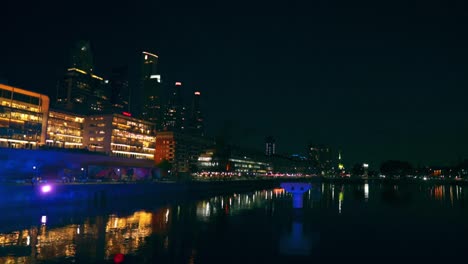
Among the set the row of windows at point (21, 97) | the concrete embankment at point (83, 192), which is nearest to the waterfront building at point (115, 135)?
the row of windows at point (21, 97)

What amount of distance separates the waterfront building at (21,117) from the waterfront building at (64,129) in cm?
1616

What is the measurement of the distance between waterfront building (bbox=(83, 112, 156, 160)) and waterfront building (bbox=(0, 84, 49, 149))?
2889 centimetres

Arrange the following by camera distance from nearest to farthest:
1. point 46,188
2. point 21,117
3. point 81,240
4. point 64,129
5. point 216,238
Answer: point 81,240 → point 216,238 → point 46,188 → point 21,117 → point 64,129

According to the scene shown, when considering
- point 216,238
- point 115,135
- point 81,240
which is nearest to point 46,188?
point 81,240

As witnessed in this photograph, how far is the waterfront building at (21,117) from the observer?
372 ft

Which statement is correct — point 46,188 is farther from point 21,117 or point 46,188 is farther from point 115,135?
point 115,135

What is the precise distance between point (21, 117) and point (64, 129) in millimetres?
32377

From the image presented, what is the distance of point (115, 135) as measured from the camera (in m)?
162

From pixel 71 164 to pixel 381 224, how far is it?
69293mm

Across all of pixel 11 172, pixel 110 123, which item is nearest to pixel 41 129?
pixel 110 123

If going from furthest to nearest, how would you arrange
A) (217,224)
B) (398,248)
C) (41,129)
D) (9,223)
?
(41,129) < (217,224) < (9,223) < (398,248)

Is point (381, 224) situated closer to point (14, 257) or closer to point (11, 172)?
point (14, 257)

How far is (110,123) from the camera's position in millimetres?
160625

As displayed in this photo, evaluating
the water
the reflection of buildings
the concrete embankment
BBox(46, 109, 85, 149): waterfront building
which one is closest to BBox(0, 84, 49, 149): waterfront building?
BBox(46, 109, 85, 149): waterfront building
